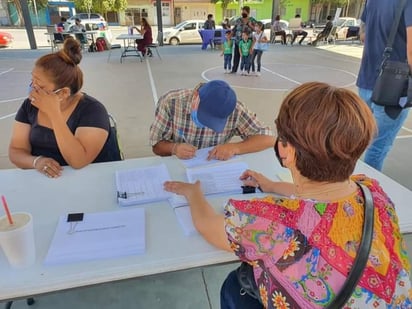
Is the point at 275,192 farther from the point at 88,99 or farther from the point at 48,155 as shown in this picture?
the point at 48,155

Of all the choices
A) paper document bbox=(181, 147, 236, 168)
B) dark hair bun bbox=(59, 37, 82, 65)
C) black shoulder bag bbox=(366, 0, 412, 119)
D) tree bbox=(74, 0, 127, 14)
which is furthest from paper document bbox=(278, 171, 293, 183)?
tree bbox=(74, 0, 127, 14)

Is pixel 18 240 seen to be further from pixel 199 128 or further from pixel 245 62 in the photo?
pixel 245 62

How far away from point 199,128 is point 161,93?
13.1 feet

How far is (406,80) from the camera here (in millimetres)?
1879

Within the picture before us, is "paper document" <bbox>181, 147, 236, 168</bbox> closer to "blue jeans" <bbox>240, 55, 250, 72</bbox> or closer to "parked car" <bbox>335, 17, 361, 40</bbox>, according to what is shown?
"blue jeans" <bbox>240, 55, 250, 72</bbox>

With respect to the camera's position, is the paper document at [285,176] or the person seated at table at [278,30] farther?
the person seated at table at [278,30]

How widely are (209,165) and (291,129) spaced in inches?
29.4

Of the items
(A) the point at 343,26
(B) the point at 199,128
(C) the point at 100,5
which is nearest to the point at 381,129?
(B) the point at 199,128

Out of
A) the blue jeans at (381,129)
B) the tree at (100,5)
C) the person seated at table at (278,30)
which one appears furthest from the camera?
the tree at (100,5)

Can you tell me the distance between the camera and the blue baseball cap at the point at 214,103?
4.81 ft

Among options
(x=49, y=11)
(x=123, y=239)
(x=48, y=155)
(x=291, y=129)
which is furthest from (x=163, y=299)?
(x=49, y=11)

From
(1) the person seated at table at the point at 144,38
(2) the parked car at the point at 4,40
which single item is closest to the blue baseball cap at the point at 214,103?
(1) the person seated at table at the point at 144,38

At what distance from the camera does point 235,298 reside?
1.06 m

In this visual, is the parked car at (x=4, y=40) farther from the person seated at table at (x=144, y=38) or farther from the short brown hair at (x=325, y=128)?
the short brown hair at (x=325, y=128)
